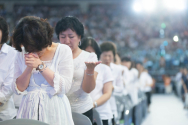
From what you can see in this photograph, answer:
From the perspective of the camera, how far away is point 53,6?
16938 millimetres

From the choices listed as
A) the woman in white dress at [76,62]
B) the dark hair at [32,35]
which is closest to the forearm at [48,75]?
the dark hair at [32,35]

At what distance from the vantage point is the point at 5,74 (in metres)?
2.02

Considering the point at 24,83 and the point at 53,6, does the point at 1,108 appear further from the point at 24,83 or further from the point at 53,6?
the point at 53,6

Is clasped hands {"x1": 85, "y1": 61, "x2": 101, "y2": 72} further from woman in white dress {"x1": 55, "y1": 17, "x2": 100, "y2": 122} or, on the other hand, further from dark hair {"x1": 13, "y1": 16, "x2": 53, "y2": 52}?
dark hair {"x1": 13, "y1": 16, "x2": 53, "y2": 52}

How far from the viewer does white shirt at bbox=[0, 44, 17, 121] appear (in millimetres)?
1958

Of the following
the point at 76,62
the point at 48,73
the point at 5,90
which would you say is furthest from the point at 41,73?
the point at 5,90

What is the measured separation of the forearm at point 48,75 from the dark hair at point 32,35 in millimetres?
132

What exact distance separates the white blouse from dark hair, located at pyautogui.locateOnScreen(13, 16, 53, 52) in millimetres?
131

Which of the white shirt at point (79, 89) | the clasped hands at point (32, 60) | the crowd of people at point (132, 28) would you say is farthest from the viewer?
the crowd of people at point (132, 28)

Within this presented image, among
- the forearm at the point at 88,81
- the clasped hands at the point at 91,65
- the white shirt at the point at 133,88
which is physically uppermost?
the clasped hands at the point at 91,65

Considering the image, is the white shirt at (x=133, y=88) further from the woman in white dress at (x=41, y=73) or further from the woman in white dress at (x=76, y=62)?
the woman in white dress at (x=41, y=73)

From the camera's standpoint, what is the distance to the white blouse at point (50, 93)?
1.46m

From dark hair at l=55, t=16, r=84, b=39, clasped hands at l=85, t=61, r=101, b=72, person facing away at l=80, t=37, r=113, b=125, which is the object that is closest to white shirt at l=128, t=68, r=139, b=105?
person facing away at l=80, t=37, r=113, b=125

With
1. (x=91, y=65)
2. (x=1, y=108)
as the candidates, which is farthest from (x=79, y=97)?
(x=1, y=108)
